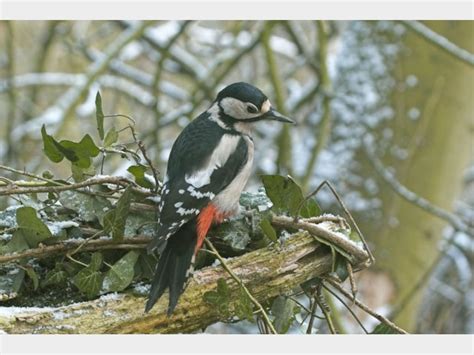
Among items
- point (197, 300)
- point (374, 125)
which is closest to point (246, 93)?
point (197, 300)

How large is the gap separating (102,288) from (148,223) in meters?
0.15

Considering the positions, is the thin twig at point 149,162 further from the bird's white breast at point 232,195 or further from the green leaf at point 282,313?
the green leaf at point 282,313

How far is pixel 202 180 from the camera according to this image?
145cm

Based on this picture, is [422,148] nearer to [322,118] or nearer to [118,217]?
[322,118]

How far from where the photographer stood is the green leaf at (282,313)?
1346mm

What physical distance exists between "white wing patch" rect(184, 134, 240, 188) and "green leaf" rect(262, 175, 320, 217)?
0.13 metres

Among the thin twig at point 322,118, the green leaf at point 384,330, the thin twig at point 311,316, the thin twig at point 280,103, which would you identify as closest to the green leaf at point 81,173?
the thin twig at point 311,316

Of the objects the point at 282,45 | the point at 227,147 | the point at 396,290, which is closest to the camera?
the point at 227,147

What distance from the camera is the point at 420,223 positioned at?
3.17 m

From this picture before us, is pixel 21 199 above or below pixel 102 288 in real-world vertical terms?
above

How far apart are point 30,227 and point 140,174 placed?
0.21 meters

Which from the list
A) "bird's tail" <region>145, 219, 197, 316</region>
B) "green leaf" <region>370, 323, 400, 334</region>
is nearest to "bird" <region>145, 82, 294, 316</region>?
"bird's tail" <region>145, 219, 197, 316</region>
